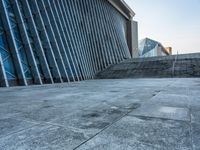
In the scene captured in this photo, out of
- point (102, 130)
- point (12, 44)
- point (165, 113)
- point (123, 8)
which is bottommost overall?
point (165, 113)

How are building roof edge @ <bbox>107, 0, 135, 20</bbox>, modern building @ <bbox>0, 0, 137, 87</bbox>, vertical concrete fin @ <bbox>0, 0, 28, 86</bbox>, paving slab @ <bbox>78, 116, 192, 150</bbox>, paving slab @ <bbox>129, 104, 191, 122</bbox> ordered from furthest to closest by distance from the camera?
1. building roof edge @ <bbox>107, 0, 135, 20</bbox>
2. modern building @ <bbox>0, 0, 137, 87</bbox>
3. vertical concrete fin @ <bbox>0, 0, 28, 86</bbox>
4. paving slab @ <bbox>129, 104, 191, 122</bbox>
5. paving slab @ <bbox>78, 116, 192, 150</bbox>

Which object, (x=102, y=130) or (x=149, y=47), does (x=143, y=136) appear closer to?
(x=102, y=130)

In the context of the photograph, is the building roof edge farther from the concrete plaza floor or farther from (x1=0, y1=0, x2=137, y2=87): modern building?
the concrete plaza floor

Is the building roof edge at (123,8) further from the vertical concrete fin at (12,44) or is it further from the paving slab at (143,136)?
the paving slab at (143,136)

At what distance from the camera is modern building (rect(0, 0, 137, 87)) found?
13.4 m

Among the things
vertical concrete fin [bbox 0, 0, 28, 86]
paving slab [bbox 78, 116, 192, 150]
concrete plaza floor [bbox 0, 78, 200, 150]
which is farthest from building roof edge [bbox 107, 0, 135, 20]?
paving slab [bbox 78, 116, 192, 150]

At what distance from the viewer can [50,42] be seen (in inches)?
673

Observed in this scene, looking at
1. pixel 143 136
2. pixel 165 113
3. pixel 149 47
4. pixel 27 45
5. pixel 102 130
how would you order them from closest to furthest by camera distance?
pixel 143 136
pixel 102 130
pixel 165 113
pixel 27 45
pixel 149 47

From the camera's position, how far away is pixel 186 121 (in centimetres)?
327

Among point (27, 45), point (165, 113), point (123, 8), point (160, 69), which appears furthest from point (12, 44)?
point (123, 8)

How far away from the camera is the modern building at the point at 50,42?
44.0ft

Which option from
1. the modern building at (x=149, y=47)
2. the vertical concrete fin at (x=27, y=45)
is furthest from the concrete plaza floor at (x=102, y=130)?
the modern building at (x=149, y=47)

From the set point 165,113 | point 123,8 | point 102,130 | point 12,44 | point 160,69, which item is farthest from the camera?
point 123,8

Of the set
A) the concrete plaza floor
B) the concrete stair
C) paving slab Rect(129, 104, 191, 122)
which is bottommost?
the concrete stair
